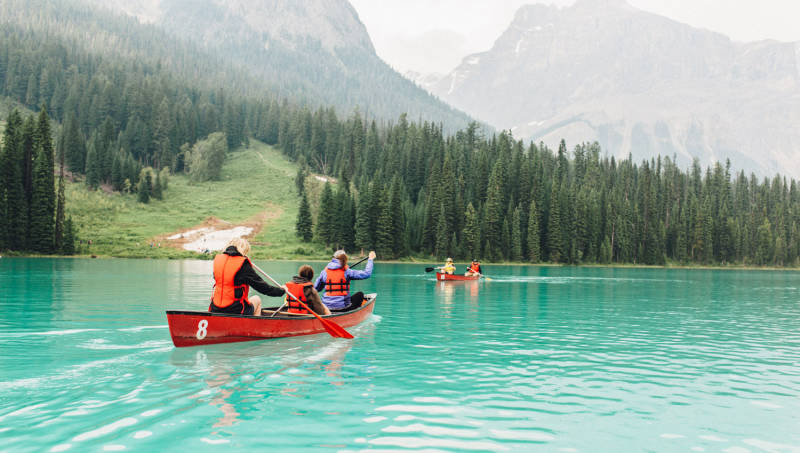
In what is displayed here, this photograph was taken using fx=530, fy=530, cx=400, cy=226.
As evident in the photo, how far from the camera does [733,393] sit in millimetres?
12523

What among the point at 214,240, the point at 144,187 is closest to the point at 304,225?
the point at 214,240

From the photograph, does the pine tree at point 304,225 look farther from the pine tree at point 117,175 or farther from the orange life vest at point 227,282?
the orange life vest at point 227,282

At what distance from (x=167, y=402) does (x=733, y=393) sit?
12.7m

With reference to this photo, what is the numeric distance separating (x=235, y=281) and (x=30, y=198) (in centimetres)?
8846

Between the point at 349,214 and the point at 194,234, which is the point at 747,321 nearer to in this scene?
the point at 349,214

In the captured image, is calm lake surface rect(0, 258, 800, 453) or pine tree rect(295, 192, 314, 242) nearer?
calm lake surface rect(0, 258, 800, 453)

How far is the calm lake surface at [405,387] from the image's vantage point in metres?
8.88

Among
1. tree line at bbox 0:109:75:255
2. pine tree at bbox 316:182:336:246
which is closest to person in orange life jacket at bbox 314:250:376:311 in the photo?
tree line at bbox 0:109:75:255

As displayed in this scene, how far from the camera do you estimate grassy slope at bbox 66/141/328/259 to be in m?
98.4

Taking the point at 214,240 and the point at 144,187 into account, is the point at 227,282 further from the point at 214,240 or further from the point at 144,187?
the point at 144,187

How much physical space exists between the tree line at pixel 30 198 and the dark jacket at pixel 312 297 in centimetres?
8225

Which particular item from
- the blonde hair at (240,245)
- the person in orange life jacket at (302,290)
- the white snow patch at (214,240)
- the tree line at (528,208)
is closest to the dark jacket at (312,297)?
the person in orange life jacket at (302,290)

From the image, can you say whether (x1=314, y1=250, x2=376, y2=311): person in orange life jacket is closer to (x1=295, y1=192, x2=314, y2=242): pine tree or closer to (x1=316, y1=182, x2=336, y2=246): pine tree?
(x1=316, y1=182, x2=336, y2=246): pine tree

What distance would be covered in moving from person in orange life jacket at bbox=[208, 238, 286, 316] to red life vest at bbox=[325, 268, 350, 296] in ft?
17.0
